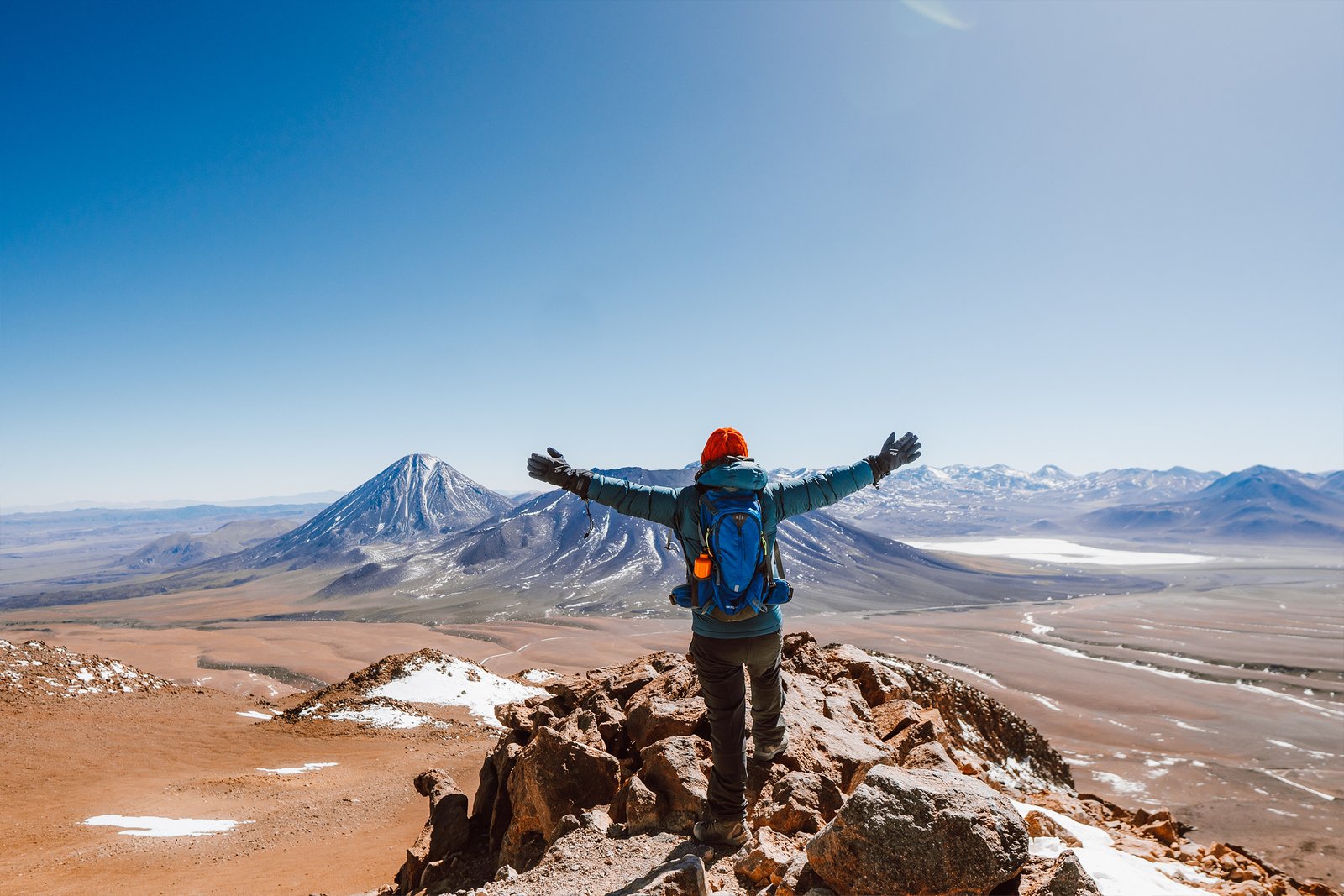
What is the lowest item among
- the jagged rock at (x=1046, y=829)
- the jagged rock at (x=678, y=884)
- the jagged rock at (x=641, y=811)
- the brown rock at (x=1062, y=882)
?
the jagged rock at (x=1046, y=829)

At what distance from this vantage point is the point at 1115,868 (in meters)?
3.97

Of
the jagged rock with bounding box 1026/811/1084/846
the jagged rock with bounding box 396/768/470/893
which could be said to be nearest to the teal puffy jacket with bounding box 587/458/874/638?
the jagged rock with bounding box 1026/811/1084/846

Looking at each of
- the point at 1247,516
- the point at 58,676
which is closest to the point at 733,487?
the point at 58,676

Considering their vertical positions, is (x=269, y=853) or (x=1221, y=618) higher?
(x=269, y=853)

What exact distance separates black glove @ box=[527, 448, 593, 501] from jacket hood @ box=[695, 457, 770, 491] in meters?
0.67

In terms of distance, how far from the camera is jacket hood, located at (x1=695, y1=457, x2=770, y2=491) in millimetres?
3139

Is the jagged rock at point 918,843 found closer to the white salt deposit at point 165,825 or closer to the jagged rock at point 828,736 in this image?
the jagged rock at point 828,736

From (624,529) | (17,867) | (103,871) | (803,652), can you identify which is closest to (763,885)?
(803,652)

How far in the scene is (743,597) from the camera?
10.1 ft

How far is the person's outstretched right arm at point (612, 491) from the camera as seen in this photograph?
3383 millimetres

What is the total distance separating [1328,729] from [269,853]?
124 feet

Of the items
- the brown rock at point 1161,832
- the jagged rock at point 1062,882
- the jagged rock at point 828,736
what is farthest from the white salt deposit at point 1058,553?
the jagged rock at point 1062,882

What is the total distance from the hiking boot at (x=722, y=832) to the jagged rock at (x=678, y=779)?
29 cm

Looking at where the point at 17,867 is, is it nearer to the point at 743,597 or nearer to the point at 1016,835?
the point at 743,597
